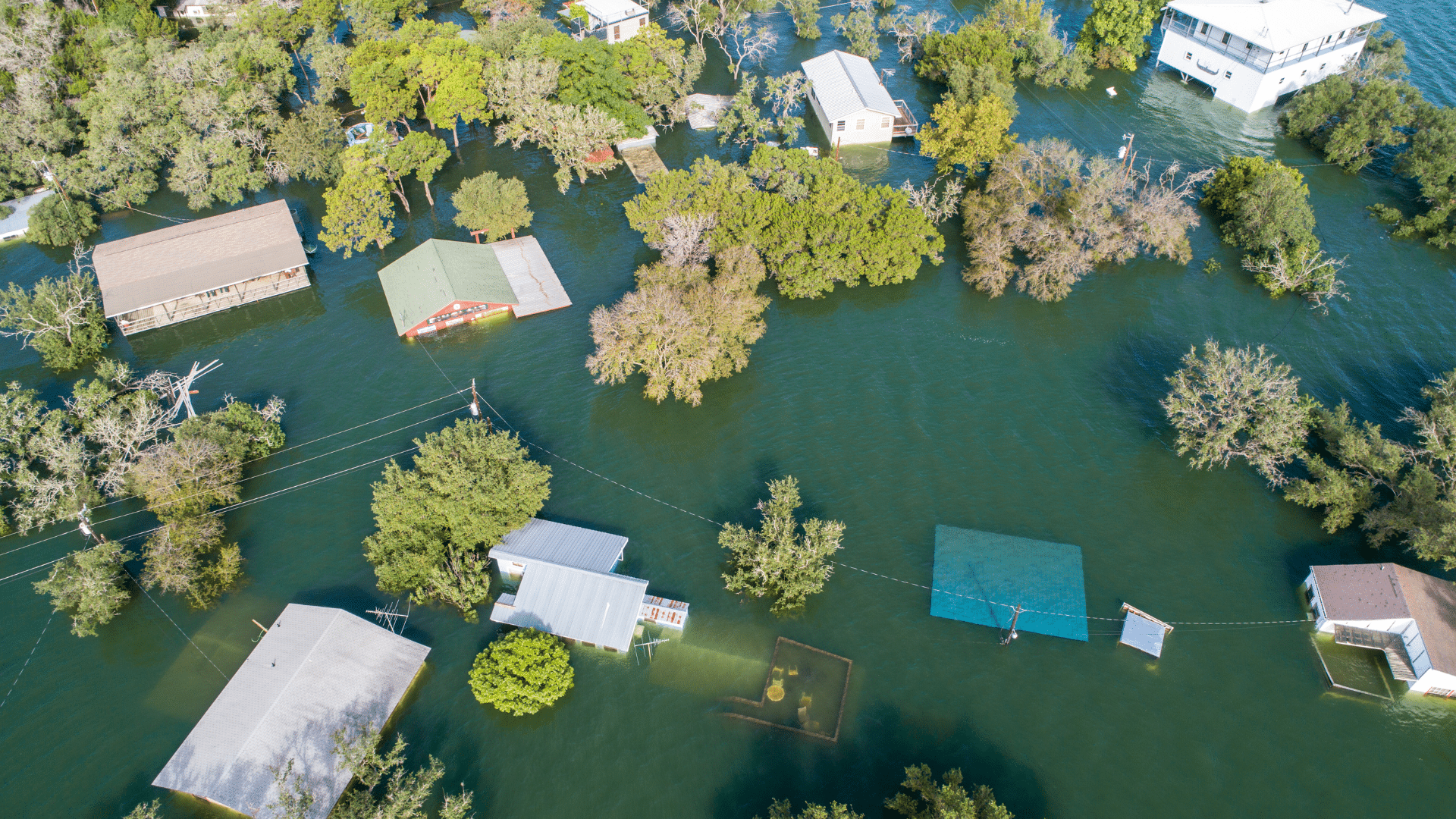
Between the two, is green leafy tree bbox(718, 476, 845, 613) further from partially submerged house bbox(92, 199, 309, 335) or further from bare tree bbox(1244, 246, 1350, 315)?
partially submerged house bbox(92, 199, 309, 335)

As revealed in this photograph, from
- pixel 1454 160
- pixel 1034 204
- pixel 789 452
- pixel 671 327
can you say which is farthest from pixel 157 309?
pixel 1454 160

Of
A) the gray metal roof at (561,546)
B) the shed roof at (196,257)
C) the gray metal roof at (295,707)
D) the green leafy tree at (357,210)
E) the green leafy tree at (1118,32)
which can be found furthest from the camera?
the green leafy tree at (1118,32)

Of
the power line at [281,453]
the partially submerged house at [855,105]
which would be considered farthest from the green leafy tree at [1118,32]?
the power line at [281,453]

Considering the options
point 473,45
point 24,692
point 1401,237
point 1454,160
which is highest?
point 473,45

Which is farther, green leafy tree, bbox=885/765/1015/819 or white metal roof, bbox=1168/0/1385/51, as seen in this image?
white metal roof, bbox=1168/0/1385/51

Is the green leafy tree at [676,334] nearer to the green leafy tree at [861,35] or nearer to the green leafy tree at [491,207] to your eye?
the green leafy tree at [491,207]

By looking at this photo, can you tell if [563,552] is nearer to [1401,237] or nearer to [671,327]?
[671,327]

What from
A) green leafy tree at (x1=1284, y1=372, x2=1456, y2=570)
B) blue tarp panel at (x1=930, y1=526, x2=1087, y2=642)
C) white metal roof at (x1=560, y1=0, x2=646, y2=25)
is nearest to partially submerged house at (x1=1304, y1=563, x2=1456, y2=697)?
green leafy tree at (x1=1284, y1=372, x2=1456, y2=570)
